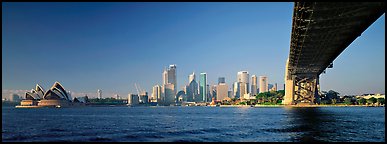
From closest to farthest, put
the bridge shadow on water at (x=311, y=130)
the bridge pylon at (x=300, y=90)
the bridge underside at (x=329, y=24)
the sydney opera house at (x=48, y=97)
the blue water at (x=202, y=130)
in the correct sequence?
1. the bridge shadow on water at (x=311, y=130)
2. the blue water at (x=202, y=130)
3. the bridge underside at (x=329, y=24)
4. the bridge pylon at (x=300, y=90)
5. the sydney opera house at (x=48, y=97)

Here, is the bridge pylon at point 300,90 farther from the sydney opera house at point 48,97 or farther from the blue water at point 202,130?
the sydney opera house at point 48,97

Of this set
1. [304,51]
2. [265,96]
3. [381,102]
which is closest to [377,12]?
[304,51]

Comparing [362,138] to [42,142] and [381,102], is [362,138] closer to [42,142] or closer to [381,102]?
[42,142]

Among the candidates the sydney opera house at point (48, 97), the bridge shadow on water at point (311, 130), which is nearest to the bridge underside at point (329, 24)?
the bridge shadow on water at point (311, 130)

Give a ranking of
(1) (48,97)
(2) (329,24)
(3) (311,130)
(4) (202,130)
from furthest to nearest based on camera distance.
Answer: (1) (48,97) < (2) (329,24) < (4) (202,130) < (3) (311,130)

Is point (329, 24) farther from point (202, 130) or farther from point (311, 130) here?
point (202, 130)

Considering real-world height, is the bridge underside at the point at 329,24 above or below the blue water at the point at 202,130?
above

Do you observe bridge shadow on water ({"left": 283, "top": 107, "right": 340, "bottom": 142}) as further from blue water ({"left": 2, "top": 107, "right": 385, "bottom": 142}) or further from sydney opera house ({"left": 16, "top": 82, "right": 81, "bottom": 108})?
sydney opera house ({"left": 16, "top": 82, "right": 81, "bottom": 108})

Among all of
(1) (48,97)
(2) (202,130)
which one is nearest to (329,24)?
(2) (202,130)
